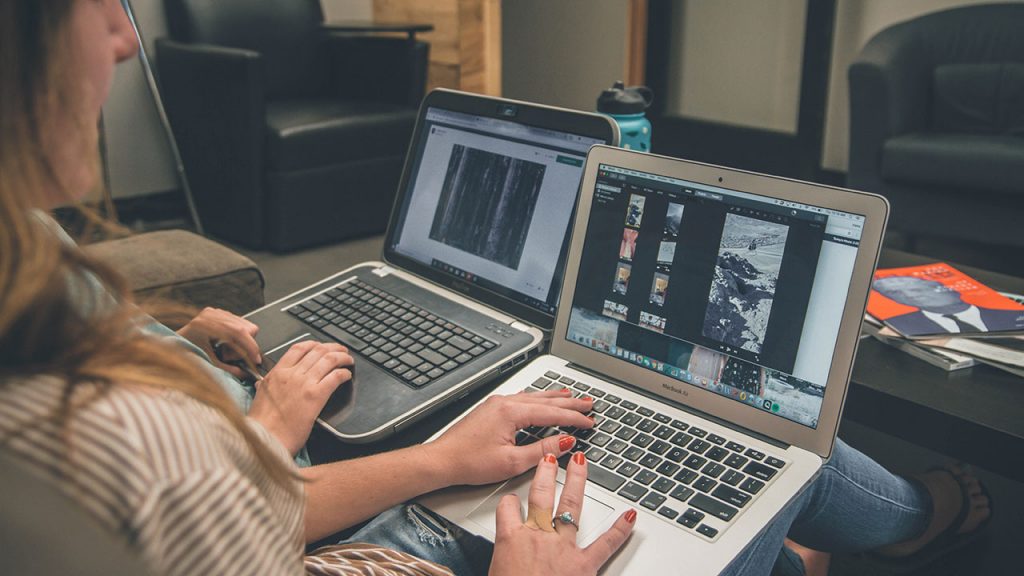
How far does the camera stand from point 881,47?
113 inches

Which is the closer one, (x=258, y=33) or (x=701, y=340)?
(x=701, y=340)

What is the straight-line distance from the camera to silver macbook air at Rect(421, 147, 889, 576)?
0.69 metres

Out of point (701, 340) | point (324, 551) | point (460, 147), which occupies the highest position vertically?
point (460, 147)

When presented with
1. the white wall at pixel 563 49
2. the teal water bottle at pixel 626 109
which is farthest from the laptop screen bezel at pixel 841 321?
the white wall at pixel 563 49

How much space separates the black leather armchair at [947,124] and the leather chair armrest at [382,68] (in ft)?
5.14

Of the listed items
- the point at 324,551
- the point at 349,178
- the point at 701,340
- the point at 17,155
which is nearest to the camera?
the point at 17,155

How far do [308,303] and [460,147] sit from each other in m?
0.30

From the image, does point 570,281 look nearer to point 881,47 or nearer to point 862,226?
point 862,226

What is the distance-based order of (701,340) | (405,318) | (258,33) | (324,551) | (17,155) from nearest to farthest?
(17,155)
(324,551)
(701,340)
(405,318)
(258,33)

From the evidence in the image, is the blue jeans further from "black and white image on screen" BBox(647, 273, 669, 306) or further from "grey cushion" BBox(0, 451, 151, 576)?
"grey cushion" BBox(0, 451, 151, 576)

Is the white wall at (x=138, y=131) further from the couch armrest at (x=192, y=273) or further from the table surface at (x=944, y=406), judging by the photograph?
the table surface at (x=944, y=406)

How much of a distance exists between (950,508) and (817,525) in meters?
0.32

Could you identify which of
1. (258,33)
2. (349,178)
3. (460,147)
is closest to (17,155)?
(460,147)

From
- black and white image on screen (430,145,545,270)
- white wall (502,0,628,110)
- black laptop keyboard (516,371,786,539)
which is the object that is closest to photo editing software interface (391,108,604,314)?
black and white image on screen (430,145,545,270)
